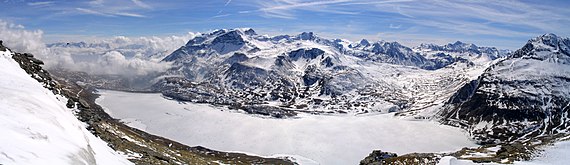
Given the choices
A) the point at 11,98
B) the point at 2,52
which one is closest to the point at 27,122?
the point at 11,98

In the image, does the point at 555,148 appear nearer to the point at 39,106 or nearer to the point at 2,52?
the point at 39,106

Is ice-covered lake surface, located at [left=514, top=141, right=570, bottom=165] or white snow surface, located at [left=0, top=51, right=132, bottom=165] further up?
white snow surface, located at [left=0, top=51, right=132, bottom=165]

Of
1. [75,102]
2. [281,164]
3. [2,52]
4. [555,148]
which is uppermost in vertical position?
Answer: [2,52]

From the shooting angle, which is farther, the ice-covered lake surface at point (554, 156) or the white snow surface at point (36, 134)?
the ice-covered lake surface at point (554, 156)

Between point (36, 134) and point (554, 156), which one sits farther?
point (554, 156)

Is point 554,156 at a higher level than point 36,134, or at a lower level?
lower

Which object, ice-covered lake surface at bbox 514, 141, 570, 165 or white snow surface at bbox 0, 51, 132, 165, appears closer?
white snow surface at bbox 0, 51, 132, 165

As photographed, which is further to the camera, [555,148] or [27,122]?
[555,148]

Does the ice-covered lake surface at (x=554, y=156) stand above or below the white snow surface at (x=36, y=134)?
below
